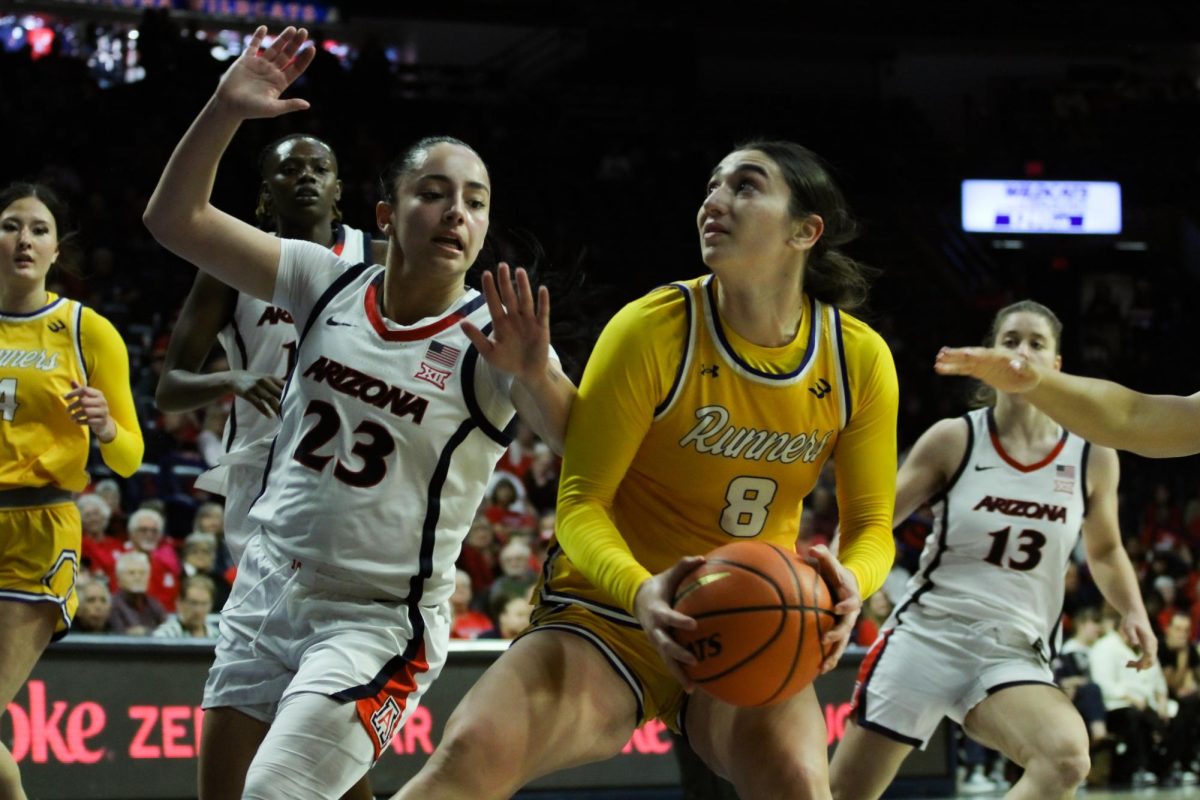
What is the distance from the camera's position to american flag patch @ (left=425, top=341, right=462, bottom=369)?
362 cm

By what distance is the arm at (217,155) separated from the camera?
346 cm

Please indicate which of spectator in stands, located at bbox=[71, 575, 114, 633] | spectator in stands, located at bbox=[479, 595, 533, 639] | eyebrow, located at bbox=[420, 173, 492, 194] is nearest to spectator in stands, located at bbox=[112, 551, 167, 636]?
spectator in stands, located at bbox=[71, 575, 114, 633]

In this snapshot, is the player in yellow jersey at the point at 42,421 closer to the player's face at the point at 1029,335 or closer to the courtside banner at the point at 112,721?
the courtside banner at the point at 112,721

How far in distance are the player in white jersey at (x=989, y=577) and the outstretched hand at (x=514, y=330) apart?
2.38 metres

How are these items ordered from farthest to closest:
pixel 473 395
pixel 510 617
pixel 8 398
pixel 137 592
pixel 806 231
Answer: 1. pixel 510 617
2. pixel 137 592
3. pixel 8 398
4. pixel 806 231
5. pixel 473 395

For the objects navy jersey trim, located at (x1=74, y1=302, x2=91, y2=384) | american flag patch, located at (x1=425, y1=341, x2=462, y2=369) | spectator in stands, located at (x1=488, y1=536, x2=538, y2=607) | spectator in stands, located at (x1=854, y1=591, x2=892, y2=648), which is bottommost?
spectator in stands, located at (x1=854, y1=591, x2=892, y2=648)

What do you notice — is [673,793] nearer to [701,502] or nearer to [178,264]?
[701,502]

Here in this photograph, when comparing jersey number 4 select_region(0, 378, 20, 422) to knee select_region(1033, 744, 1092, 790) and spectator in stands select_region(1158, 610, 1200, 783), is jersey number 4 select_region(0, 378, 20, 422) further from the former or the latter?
spectator in stands select_region(1158, 610, 1200, 783)

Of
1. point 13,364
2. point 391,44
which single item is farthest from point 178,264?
point 13,364

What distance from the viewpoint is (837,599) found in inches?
132

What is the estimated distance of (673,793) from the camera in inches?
328

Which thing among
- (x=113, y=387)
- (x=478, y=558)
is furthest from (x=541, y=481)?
(x=113, y=387)

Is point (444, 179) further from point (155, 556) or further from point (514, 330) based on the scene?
point (155, 556)

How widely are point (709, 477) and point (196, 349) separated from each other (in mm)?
1805
